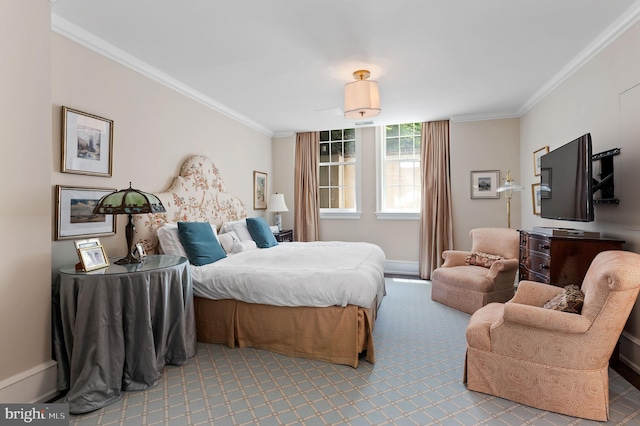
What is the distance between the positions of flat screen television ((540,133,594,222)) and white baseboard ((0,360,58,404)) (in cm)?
414

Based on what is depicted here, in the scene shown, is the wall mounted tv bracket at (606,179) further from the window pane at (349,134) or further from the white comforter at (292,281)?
the window pane at (349,134)

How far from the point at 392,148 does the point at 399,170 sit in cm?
43

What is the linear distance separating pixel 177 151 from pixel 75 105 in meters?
1.20

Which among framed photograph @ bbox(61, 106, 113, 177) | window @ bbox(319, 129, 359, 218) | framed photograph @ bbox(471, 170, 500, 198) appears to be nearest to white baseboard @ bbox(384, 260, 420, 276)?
window @ bbox(319, 129, 359, 218)

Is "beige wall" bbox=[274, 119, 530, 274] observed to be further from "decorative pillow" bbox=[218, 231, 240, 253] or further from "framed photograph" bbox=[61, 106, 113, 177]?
"framed photograph" bbox=[61, 106, 113, 177]

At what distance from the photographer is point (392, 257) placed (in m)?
5.83

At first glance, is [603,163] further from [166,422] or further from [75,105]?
[75,105]

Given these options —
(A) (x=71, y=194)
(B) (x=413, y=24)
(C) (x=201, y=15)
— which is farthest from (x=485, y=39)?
(A) (x=71, y=194)

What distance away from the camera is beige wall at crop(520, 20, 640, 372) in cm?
242

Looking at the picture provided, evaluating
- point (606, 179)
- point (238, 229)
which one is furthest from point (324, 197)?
point (606, 179)

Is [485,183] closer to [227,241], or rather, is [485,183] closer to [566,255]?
[566,255]

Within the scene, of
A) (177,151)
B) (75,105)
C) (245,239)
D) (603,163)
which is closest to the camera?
(75,105)

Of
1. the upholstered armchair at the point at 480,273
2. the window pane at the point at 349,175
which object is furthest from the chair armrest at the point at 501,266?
the window pane at the point at 349,175

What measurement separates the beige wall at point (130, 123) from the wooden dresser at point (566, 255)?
383cm
